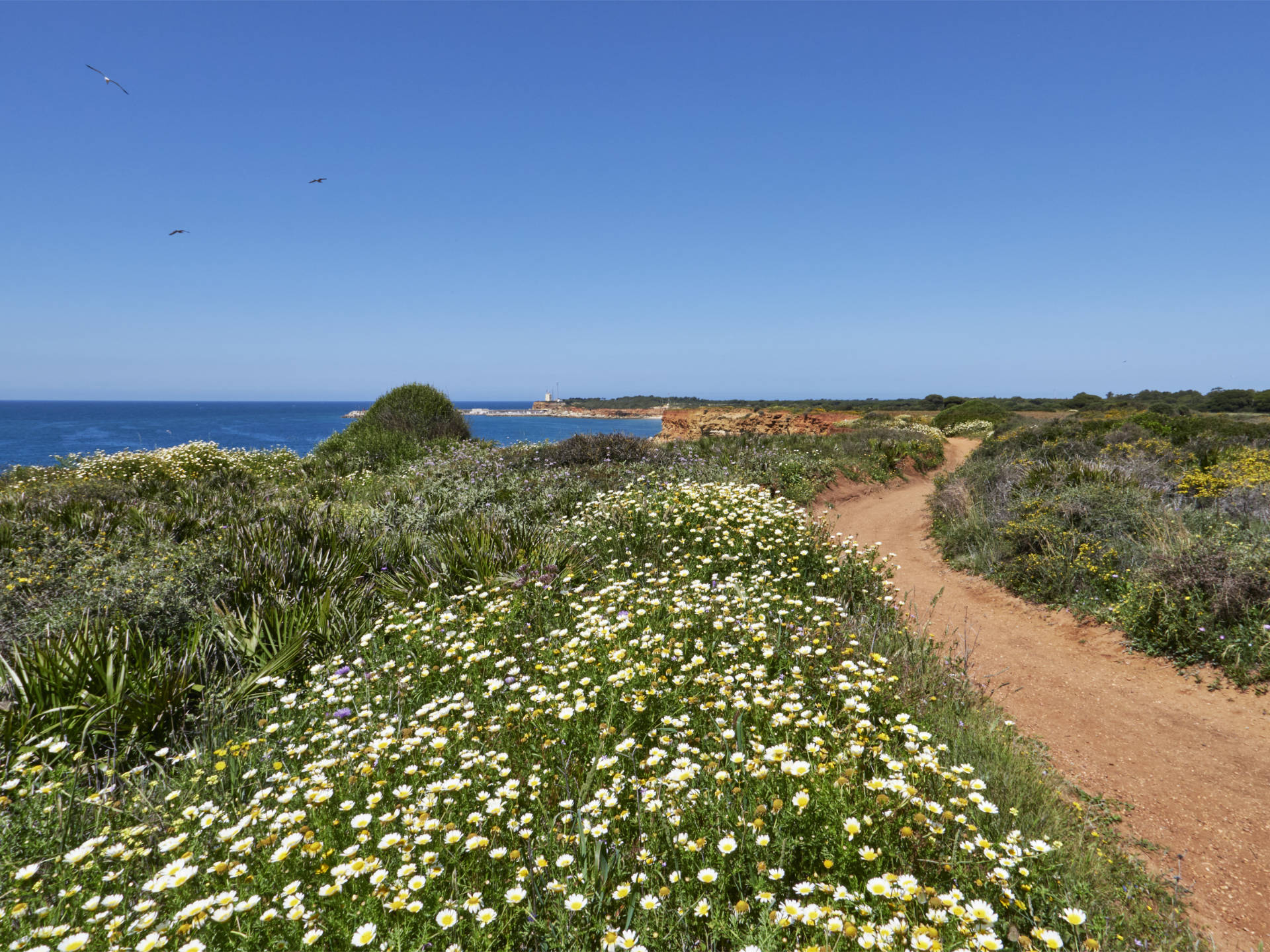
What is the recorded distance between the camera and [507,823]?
2652 millimetres

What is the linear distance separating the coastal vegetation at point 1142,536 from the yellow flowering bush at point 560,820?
156 inches

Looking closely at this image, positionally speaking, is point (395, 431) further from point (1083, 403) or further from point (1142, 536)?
point (1083, 403)

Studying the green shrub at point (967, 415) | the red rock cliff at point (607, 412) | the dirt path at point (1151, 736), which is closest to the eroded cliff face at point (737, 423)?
the dirt path at point (1151, 736)

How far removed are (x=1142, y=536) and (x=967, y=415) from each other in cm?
3794

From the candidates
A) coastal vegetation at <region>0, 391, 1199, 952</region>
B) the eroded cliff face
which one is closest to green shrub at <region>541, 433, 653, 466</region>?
the eroded cliff face

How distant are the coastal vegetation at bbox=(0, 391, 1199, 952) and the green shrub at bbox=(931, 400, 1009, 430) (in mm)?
37875

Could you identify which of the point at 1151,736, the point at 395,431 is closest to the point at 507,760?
the point at 1151,736

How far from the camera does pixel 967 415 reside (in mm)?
41031

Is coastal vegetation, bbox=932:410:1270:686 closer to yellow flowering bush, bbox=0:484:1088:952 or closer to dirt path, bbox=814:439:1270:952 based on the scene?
dirt path, bbox=814:439:1270:952

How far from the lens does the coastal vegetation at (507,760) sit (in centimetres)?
218

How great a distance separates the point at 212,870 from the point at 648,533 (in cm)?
572

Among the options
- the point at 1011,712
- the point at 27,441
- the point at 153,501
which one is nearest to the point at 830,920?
the point at 1011,712

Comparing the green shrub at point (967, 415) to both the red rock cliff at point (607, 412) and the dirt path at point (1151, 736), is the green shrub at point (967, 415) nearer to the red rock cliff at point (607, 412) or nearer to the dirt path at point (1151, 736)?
the red rock cliff at point (607, 412)

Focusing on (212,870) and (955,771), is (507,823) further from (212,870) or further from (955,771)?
(955,771)
